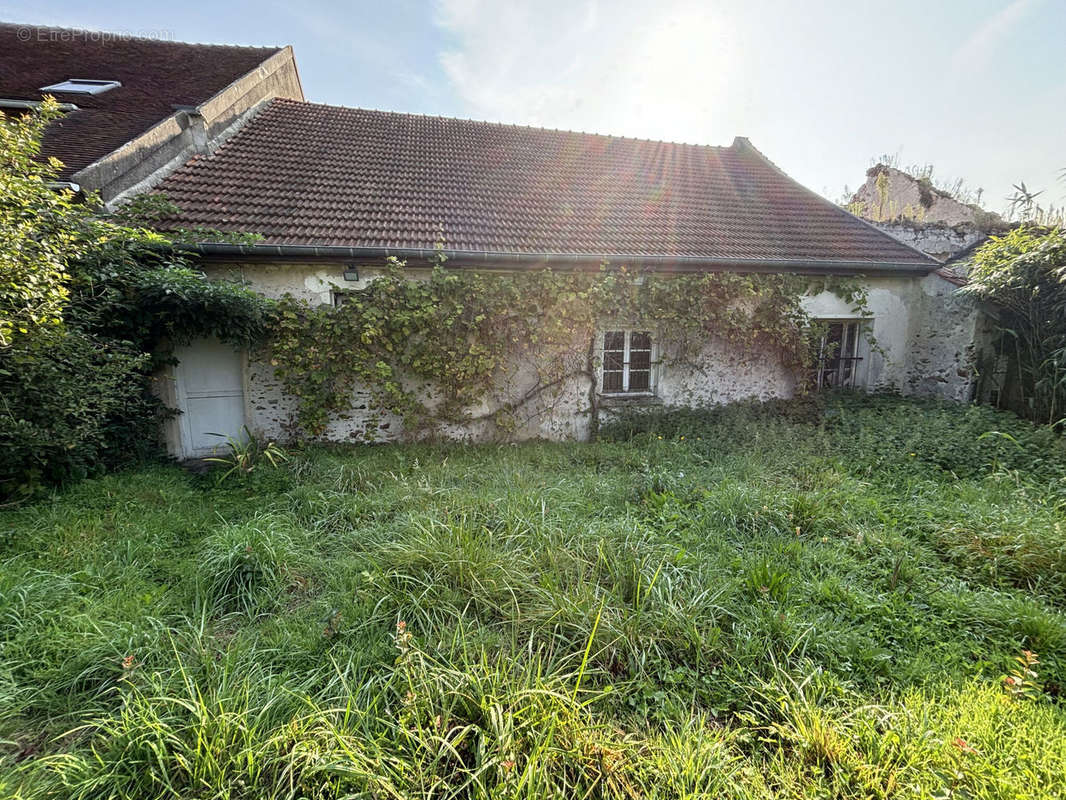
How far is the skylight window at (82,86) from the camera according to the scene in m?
8.03

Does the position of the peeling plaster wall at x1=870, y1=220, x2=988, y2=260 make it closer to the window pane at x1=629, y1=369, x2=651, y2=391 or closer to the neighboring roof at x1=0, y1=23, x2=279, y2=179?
the window pane at x1=629, y1=369, x2=651, y2=391

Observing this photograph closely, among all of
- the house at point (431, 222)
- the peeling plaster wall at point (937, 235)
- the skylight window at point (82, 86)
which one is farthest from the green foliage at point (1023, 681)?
the skylight window at point (82, 86)

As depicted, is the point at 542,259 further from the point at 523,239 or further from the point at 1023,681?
the point at 1023,681

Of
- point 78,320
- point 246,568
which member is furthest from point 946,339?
point 78,320

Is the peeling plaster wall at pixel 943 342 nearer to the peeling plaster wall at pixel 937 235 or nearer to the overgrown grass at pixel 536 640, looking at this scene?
the peeling plaster wall at pixel 937 235

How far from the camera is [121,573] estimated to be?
10.2 ft

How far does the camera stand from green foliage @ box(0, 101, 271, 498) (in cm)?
351

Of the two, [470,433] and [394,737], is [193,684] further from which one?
[470,433]

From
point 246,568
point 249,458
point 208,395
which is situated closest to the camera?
point 246,568

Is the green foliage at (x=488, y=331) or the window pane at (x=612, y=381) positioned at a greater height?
the green foliage at (x=488, y=331)

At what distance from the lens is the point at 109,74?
29.0 ft

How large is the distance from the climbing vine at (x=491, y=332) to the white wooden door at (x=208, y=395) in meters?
0.75

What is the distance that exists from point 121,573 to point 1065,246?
39.5 ft

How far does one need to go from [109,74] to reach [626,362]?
40.2 feet
